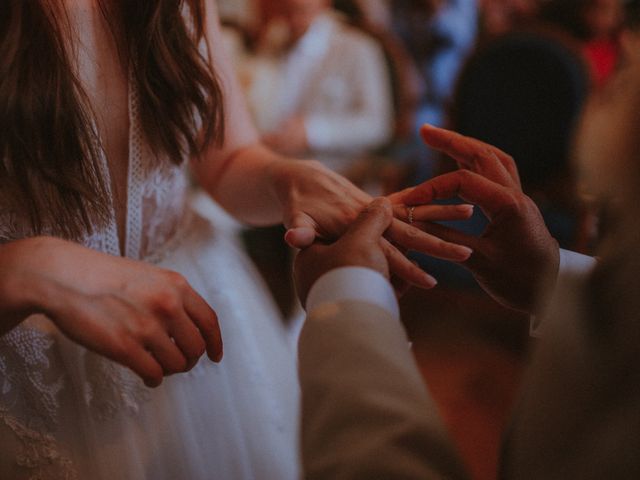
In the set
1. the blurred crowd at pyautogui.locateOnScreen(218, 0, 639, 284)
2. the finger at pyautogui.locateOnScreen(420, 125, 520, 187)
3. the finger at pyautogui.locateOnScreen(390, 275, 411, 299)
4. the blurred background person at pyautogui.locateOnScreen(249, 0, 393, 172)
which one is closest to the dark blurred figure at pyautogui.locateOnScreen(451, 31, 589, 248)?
the blurred crowd at pyautogui.locateOnScreen(218, 0, 639, 284)

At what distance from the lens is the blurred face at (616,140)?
33 centimetres

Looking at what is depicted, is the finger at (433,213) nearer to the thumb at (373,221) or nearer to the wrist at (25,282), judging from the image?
the thumb at (373,221)

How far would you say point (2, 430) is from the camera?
527mm

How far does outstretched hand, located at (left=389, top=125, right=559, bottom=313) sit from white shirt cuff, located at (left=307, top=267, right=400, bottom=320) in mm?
138

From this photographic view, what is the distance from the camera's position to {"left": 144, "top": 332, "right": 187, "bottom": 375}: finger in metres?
0.42

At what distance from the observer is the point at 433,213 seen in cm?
55

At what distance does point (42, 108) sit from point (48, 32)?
7 centimetres

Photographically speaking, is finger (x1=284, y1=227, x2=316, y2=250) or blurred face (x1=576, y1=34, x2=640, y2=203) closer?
blurred face (x1=576, y1=34, x2=640, y2=203)

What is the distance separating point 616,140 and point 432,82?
2.79 meters

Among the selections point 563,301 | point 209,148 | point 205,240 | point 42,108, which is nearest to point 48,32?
point 42,108

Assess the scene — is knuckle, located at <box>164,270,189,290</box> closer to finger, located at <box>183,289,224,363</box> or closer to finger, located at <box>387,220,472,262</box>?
finger, located at <box>183,289,224,363</box>

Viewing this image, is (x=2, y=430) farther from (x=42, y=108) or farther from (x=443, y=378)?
(x=443, y=378)

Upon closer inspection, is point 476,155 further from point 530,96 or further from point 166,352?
point 530,96

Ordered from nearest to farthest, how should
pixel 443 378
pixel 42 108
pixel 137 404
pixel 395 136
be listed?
pixel 42 108
pixel 137 404
pixel 443 378
pixel 395 136
